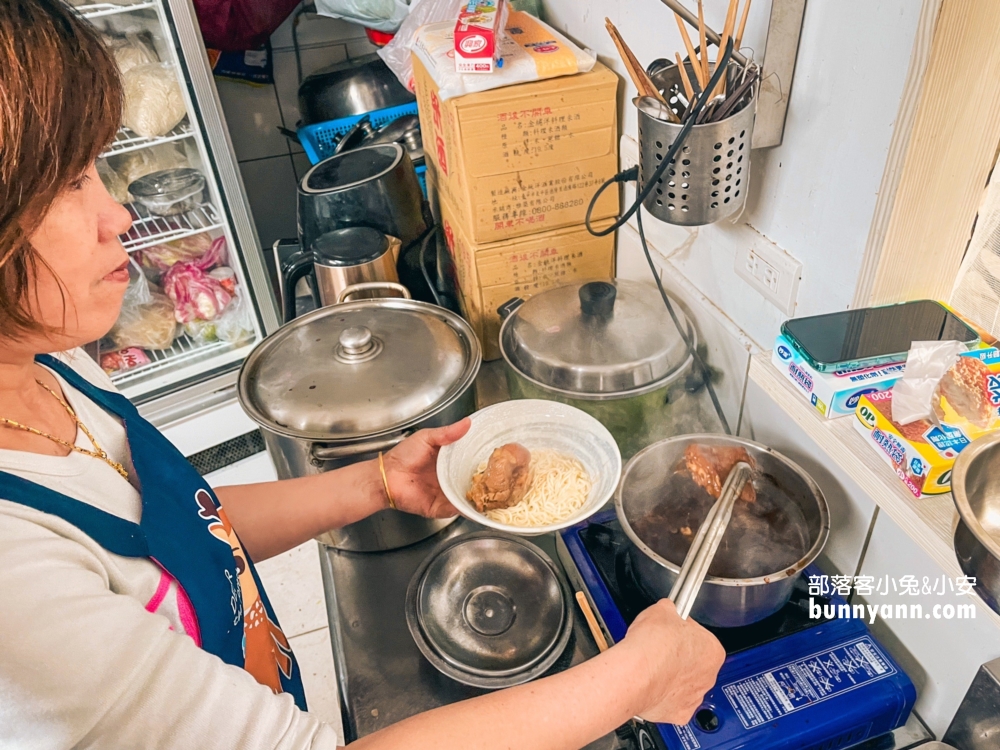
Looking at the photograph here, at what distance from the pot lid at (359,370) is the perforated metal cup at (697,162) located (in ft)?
1.36

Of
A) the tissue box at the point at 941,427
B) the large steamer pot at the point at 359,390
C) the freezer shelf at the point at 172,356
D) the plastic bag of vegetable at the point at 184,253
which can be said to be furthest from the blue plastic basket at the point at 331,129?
the tissue box at the point at 941,427

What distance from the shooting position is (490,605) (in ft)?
3.28

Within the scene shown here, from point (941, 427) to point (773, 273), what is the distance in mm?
353

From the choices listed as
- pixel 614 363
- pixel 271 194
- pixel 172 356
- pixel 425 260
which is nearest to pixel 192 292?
pixel 172 356

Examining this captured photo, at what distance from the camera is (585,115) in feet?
4.25

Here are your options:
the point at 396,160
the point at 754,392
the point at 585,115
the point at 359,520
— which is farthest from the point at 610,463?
the point at 396,160

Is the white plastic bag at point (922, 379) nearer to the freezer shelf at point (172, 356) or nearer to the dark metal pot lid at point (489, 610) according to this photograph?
the dark metal pot lid at point (489, 610)

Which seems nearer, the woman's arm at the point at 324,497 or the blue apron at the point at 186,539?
the blue apron at the point at 186,539

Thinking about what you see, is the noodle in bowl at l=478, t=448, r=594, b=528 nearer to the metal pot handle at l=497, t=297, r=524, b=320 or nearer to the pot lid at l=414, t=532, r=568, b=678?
the pot lid at l=414, t=532, r=568, b=678

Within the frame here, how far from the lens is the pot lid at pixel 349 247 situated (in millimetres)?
1431

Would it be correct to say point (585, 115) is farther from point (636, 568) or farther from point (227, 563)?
point (227, 563)

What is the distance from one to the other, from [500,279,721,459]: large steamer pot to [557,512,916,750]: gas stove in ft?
1.04

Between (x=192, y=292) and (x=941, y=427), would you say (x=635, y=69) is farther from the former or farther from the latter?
(x=192, y=292)

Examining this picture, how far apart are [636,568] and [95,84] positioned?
79 centimetres
